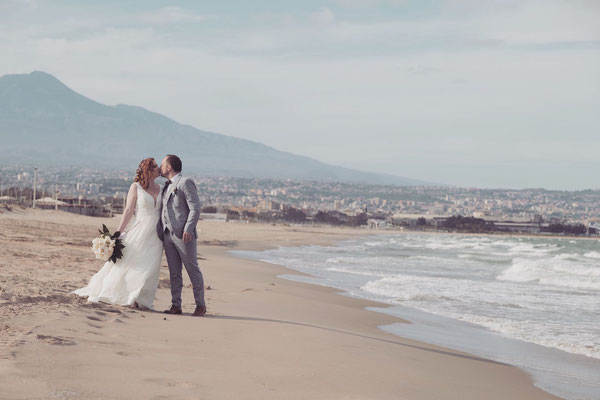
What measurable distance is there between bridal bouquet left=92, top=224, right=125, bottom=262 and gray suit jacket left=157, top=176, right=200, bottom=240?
50 centimetres

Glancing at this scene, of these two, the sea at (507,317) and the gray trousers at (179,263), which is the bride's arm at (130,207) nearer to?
the gray trousers at (179,263)

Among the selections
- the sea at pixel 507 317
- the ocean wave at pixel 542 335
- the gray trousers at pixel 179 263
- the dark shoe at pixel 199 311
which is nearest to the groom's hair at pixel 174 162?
the gray trousers at pixel 179 263

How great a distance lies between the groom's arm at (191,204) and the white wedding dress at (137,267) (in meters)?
0.38

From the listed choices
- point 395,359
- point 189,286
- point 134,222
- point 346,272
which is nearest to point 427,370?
point 395,359

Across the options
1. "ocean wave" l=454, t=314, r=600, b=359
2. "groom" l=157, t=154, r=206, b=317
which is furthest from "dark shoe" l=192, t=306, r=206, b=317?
"ocean wave" l=454, t=314, r=600, b=359

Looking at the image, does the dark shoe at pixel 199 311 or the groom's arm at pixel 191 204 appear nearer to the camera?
the groom's arm at pixel 191 204

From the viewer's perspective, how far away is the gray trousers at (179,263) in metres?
7.18

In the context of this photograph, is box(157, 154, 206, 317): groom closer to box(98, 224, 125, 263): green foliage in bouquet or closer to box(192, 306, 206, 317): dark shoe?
box(192, 306, 206, 317): dark shoe

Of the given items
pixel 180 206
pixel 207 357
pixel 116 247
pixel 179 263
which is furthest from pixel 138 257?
pixel 207 357

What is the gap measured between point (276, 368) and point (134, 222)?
9.67 feet

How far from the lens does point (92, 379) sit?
4.06 metres

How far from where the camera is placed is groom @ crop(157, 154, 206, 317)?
7.08m

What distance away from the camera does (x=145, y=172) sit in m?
7.20

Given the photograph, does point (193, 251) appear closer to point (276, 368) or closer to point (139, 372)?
point (276, 368)
